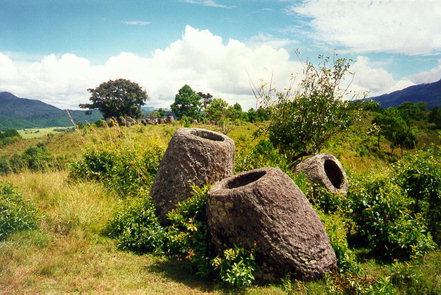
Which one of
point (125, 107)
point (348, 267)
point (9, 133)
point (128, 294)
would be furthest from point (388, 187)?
point (9, 133)

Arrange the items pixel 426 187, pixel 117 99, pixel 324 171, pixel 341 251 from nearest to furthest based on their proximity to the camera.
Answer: pixel 341 251 < pixel 426 187 < pixel 324 171 < pixel 117 99

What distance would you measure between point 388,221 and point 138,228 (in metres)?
5.55

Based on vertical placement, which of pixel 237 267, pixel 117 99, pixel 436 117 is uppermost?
pixel 117 99

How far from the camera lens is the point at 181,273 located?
5.85 m

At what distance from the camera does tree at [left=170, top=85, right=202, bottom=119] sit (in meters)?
58.9

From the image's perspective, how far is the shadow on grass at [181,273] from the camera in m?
5.32

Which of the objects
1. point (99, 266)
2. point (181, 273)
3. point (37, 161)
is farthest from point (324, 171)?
point (37, 161)

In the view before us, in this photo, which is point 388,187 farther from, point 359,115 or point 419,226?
point 359,115

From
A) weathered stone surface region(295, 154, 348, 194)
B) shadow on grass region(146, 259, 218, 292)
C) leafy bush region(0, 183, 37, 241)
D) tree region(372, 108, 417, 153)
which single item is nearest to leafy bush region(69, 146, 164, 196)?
leafy bush region(0, 183, 37, 241)

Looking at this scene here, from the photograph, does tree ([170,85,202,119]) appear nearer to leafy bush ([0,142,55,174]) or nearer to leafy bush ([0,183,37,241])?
leafy bush ([0,142,55,174])

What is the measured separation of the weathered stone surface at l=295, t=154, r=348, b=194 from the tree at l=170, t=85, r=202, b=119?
4911 cm

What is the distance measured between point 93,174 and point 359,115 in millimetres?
10984

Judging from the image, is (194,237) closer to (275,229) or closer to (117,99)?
(275,229)

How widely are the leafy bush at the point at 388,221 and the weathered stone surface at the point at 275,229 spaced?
1.60m
